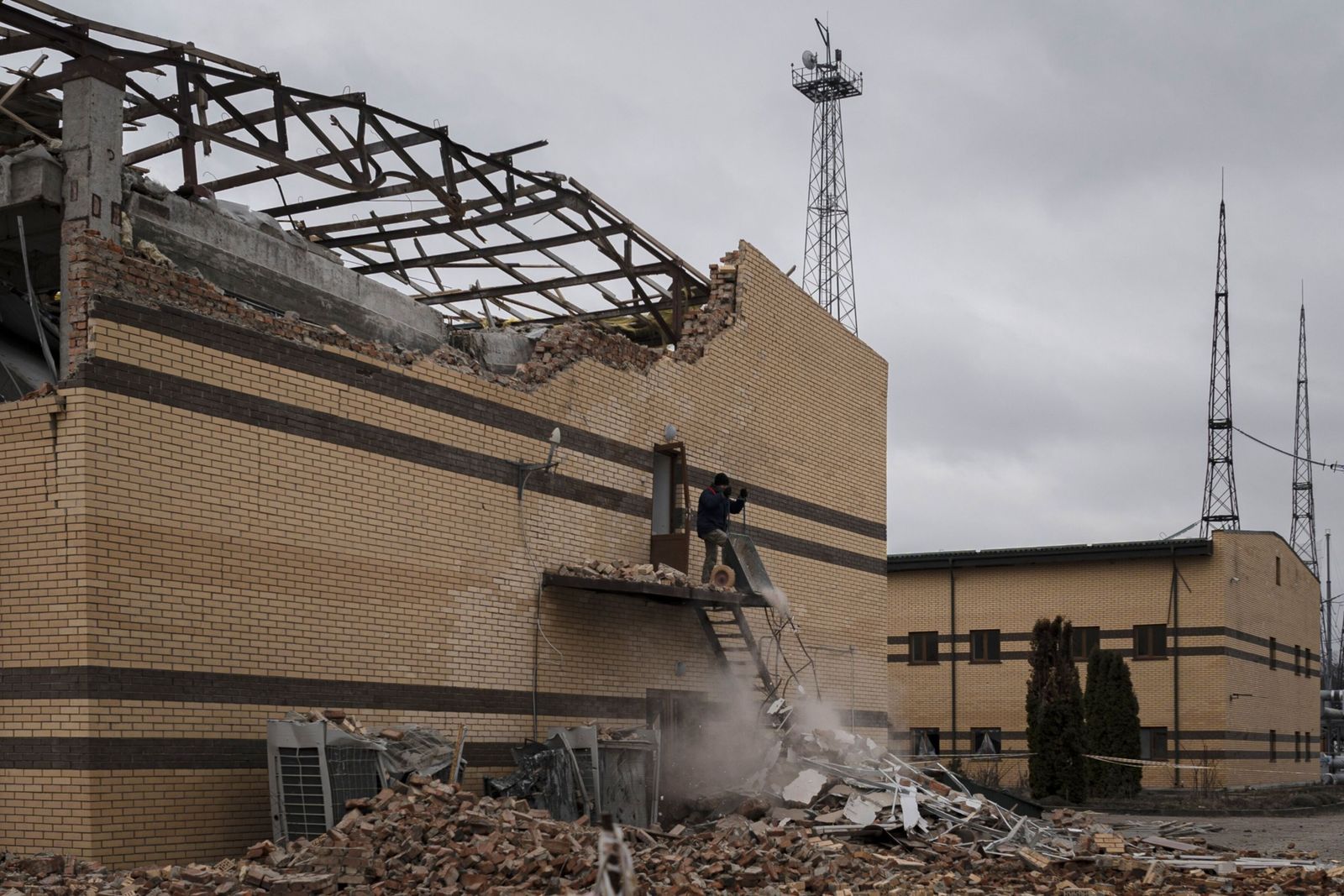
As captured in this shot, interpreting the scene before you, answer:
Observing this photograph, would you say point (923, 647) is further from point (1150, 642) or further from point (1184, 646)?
point (1184, 646)

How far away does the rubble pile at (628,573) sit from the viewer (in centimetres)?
1745

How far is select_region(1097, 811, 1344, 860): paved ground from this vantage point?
19.3 meters

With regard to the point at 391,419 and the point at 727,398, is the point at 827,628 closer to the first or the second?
the point at 727,398

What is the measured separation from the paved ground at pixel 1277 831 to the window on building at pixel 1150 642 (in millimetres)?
8225

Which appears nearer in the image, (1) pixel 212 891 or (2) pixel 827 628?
(1) pixel 212 891

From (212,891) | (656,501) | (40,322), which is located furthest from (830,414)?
(212,891)

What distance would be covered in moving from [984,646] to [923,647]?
179cm

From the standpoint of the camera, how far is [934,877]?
13414 millimetres

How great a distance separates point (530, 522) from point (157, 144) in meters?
6.09

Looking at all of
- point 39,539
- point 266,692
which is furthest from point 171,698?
point 39,539

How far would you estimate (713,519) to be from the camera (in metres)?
19.0

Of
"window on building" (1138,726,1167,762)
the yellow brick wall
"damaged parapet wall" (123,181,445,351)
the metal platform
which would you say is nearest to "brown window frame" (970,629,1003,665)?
"window on building" (1138,726,1167,762)

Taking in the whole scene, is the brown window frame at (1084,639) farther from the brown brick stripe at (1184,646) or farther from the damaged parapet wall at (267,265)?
the damaged parapet wall at (267,265)

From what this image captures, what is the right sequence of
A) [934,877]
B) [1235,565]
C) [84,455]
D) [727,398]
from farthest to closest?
[1235,565]
[727,398]
[934,877]
[84,455]
